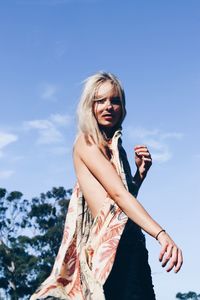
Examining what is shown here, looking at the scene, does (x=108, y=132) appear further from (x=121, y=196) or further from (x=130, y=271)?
(x=130, y=271)

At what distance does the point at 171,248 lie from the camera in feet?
6.40

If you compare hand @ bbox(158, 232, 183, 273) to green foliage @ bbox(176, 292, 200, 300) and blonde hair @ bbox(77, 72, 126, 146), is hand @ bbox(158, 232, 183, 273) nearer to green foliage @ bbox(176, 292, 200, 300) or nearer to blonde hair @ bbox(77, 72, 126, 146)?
blonde hair @ bbox(77, 72, 126, 146)

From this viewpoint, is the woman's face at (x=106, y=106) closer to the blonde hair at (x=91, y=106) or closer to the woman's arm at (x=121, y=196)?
the blonde hair at (x=91, y=106)

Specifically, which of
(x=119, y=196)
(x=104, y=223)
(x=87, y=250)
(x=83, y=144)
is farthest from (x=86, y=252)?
(x=83, y=144)

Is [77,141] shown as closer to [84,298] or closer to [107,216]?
[107,216]

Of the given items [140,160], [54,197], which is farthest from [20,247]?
[140,160]

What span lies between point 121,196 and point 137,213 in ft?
0.42

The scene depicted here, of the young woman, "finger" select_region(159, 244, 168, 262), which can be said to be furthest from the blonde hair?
"finger" select_region(159, 244, 168, 262)

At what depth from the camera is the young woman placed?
214cm

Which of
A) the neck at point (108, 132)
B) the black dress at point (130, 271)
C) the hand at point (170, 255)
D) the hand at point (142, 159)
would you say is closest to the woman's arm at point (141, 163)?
the hand at point (142, 159)

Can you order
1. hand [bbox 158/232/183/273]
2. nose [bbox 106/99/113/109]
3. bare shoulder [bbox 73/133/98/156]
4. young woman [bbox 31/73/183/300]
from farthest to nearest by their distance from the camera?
nose [bbox 106/99/113/109] → bare shoulder [bbox 73/133/98/156] → young woman [bbox 31/73/183/300] → hand [bbox 158/232/183/273]

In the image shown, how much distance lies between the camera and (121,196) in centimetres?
224

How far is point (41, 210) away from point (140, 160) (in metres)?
35.6

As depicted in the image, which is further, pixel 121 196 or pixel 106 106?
pixel 106 106
